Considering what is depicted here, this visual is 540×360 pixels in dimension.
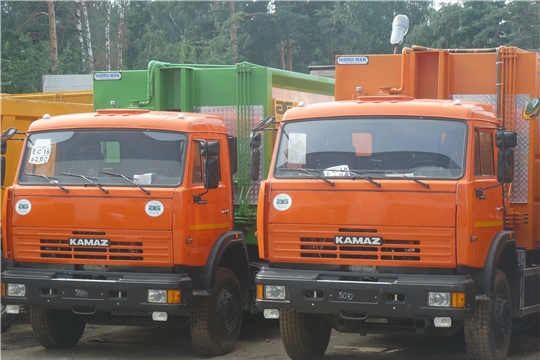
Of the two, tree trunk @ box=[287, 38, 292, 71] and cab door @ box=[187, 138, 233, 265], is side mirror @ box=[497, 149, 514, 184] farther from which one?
tree trunk @ box=[287, 38, 292, 71]

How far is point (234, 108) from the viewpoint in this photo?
Result: 1087 centimetres

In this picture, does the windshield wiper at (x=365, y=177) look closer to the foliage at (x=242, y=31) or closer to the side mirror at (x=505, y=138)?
the side mirror at (x=505, y=138)

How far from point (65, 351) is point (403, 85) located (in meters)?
4.84

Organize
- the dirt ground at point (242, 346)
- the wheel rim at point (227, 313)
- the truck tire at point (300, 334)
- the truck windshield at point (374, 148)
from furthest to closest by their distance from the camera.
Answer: the wheel rim at point (227, 313) < the dirt ground at point (242, 346) < the truck tire at point (300, 334) < the truck windshield at point (374, 148)

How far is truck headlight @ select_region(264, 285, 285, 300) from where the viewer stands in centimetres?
819

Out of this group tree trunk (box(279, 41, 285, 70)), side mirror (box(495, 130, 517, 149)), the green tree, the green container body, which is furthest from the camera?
tree trunk (box(279, 41, 285, 70))

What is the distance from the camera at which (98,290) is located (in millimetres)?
8922

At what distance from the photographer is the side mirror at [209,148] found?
911 cm

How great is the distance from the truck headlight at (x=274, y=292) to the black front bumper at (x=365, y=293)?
0.04m

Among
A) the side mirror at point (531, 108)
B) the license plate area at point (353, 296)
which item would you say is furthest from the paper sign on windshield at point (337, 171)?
the side mirror at point (531, 108)

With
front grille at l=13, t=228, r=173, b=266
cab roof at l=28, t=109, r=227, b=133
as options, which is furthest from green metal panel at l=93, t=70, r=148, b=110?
front grille at l=13, t=228, r=173, b=266

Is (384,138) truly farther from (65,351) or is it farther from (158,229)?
(65,351)

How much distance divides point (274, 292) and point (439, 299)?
154 centimetres

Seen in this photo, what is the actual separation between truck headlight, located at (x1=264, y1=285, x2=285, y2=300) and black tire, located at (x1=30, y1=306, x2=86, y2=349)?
9.48ft
